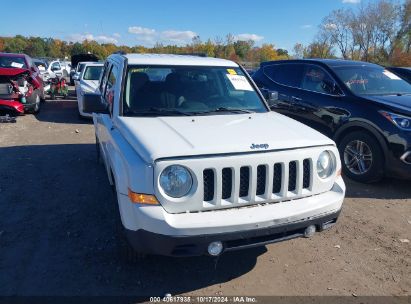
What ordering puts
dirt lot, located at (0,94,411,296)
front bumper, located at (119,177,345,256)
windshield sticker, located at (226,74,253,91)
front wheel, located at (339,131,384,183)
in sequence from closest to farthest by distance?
1. front bumper, located at (119,177,345,256)
2. dirt lot, located at (0,94,411,296)
3. windshield sticker, located at (226,74,253,91)
4. front wheel, located at (339,131,384,183)

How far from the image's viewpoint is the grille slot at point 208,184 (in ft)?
9.67

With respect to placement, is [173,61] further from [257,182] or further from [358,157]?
[358,157]

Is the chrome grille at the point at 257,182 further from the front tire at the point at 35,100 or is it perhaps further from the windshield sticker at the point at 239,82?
the front tire at the point at 35,100

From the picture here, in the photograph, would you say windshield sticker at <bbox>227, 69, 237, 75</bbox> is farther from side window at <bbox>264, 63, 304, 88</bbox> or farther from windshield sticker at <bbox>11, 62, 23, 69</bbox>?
windshield sticker at <bbox>11, 62, 23, 69</bbox>

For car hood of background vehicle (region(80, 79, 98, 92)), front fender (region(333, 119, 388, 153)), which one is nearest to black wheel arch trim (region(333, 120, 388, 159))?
front fender (region(333, 119, 388, 153))

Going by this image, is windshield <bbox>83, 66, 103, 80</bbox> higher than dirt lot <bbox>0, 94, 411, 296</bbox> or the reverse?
higher

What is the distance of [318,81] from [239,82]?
266 centimetres

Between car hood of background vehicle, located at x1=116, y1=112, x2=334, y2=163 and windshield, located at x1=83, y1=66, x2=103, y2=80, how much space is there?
332 inches

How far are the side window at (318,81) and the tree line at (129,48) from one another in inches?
1956

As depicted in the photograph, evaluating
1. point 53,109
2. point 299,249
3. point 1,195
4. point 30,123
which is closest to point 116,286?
point 299,249

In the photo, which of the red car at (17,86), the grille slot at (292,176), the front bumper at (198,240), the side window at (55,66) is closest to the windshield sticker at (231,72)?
the grille slot at (292,176)

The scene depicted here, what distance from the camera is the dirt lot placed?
330 centimetres

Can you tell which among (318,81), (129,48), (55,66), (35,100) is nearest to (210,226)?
(318,81)

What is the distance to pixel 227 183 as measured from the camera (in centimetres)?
302
